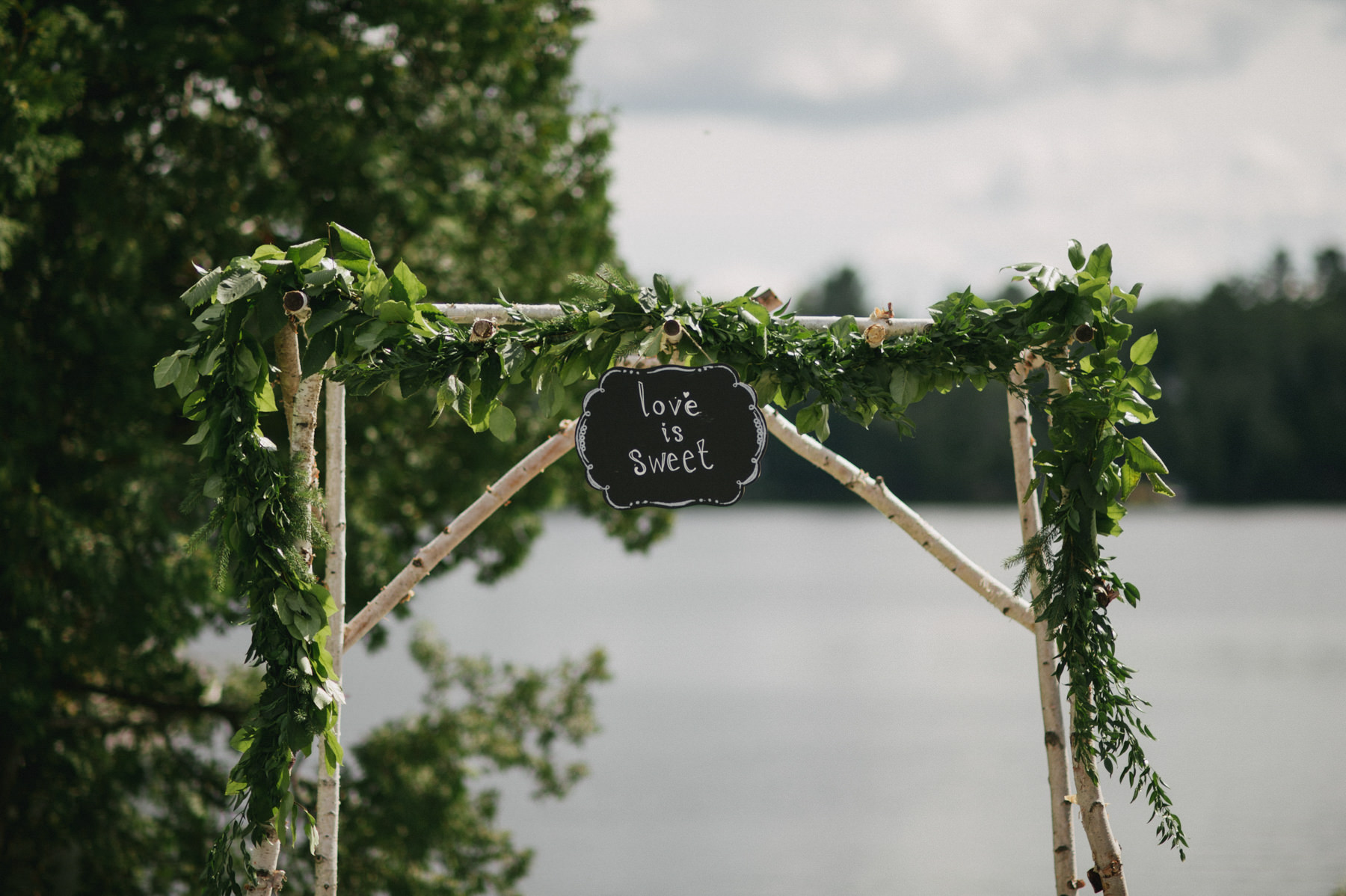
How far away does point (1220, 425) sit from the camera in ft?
158

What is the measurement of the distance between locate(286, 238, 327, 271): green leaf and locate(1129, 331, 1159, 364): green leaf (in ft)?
6.18

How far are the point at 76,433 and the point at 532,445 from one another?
272cm

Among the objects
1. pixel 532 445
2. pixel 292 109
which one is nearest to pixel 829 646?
pixel 532 445

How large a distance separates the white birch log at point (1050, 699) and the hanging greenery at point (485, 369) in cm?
22

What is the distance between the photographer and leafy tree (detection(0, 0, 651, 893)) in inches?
250

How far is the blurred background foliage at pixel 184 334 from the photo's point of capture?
21.0 feet

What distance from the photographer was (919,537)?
11.3ft

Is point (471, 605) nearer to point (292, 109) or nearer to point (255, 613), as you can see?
point (292, 109)

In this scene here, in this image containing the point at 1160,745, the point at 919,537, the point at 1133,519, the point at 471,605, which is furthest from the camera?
the point at 1133,519

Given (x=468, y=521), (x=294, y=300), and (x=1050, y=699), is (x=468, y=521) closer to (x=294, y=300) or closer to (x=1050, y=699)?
(x=294, y=300)

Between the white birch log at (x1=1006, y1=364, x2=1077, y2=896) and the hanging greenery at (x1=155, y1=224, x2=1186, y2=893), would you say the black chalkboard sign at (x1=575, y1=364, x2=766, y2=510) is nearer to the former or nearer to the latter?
the hanging greenery at (x1=155, y1=224, x2=1186, y2=893)

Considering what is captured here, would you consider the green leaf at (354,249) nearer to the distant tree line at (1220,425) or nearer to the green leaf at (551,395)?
the green leaf at (551,395)

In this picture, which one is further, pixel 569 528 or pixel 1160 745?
pixel 569 528

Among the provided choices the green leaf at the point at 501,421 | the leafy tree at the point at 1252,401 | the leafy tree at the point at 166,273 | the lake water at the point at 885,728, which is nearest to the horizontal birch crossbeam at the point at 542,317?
the green leaf at the point at 501,421
